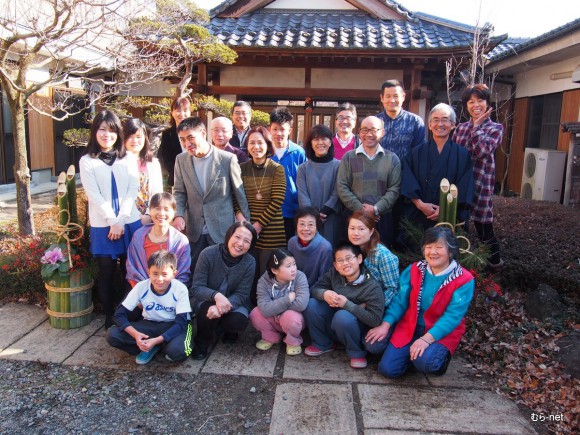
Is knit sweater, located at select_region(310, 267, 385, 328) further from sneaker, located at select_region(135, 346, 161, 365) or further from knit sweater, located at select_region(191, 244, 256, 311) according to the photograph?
sneaker, located at select_region(135, 346, 161, 365)

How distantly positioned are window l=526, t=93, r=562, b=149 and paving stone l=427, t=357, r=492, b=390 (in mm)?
7601

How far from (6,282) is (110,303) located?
135 centimetres

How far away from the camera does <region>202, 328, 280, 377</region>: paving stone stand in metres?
3.50

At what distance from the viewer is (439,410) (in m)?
3.03

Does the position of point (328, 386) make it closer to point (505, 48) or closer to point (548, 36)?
point (548, 36)

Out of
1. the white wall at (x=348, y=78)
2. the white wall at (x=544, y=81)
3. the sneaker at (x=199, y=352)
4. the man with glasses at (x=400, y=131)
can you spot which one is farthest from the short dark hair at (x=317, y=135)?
the white wall at (x=544, y=81)

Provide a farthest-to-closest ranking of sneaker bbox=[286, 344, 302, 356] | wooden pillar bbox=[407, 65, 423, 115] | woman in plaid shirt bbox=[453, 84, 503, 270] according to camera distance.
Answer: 1. wooden pillar bbox=[407, 65, 423, 115]
2. woman in plaid shirt bbox=[453, 84, 503, 270]
3. sneaker bbox=[286, 344, 302, 356]

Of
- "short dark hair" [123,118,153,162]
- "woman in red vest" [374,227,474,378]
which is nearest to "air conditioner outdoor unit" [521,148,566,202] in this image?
"woman in red vest" [374,227,474,378]

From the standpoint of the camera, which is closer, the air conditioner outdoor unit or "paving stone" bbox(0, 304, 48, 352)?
"paving stone" bbox(0, 304, 48, 352)

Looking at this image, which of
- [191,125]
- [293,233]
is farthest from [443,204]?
[191,125]

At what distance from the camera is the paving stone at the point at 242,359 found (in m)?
3.50

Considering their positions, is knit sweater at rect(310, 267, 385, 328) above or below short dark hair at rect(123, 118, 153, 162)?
below

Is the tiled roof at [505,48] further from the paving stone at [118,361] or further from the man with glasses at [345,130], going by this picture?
the paving stone at [118,361]

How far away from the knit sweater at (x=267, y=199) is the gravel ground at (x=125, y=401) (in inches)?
54.1
